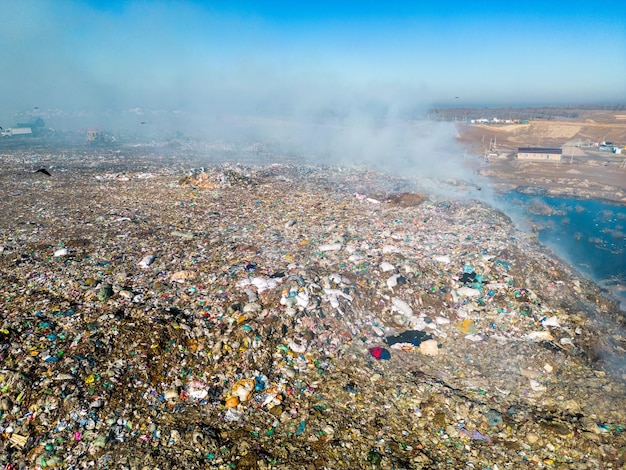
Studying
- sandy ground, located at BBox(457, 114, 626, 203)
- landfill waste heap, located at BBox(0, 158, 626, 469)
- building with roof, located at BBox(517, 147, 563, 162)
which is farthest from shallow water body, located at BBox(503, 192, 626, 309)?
building with roof, located at BBox(517, 147, 563, 162)

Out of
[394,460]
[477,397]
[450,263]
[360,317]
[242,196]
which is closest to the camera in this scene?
[394,460]

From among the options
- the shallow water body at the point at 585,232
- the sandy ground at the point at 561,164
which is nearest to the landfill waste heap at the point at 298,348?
the shallow water body at the point at 585,232

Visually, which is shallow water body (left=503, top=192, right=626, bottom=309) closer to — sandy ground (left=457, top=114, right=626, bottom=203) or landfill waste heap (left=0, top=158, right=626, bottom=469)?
sandy ground (left=457, top=114, right=626, bottom=203)

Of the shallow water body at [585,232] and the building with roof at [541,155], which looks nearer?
the shallow water body at [585,232]

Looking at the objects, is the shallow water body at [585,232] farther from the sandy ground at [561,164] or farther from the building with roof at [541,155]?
the building with roof at [541,155]

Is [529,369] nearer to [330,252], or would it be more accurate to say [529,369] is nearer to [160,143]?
[330,252]

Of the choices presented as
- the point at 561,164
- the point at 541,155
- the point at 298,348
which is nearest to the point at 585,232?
the point at 298,348

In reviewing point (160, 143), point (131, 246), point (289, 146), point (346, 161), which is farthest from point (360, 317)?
point (160, 143)
